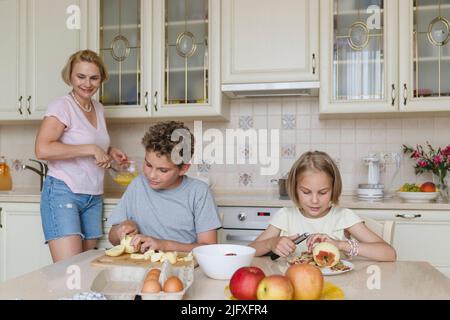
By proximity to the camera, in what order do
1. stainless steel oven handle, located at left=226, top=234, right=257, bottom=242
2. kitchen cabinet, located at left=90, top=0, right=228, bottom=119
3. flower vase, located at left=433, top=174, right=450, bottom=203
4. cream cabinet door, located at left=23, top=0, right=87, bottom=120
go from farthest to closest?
1. cream cabinet door, located at left=23, top=0, right=87, bottom=120
2. kitchen cabinet, located at left=90, top=0, right=228, bottom=119
3. flower vase, located at left=433, top=174, right=450, bottom=203
4. stainless steel oven handle, located at left=226, top=234, right=257, bottom=242

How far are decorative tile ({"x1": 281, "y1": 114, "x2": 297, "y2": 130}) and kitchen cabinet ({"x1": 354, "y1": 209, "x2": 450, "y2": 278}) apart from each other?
2.76ft

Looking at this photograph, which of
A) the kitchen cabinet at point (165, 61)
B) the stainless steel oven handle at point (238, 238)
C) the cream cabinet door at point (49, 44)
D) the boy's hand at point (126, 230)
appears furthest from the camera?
the cream cabinet door at point (49, 44)

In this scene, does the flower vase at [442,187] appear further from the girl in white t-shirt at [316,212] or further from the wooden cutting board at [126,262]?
the wooden cutting board at [126,262]

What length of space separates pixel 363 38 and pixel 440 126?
0.71m

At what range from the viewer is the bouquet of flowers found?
8.21ft

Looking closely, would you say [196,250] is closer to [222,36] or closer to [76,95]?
[76,95]

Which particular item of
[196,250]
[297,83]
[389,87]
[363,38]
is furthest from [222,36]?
[196,250]

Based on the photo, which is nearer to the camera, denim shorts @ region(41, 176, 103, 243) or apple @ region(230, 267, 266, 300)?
apple @ region(230, 267, 266, 300)

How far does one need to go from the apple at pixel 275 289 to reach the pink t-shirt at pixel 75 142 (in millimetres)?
1540

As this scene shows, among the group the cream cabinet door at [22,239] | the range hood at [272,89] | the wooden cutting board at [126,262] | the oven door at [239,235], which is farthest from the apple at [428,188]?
the cream cabinet door at [22,239]

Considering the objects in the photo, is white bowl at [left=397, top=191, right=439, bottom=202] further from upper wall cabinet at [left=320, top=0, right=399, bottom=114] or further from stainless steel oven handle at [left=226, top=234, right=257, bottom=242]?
stainless steel oven handle at [left=226, top=234, right=257, bottom=242]

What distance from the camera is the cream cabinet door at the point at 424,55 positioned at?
2430 mm

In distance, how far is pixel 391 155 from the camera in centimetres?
274

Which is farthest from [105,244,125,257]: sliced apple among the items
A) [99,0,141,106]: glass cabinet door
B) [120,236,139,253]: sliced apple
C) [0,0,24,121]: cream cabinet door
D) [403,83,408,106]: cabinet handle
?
[0,0,24,121]: cream cabinet door
